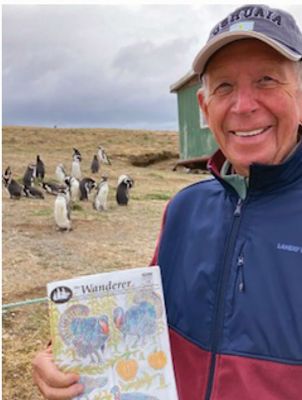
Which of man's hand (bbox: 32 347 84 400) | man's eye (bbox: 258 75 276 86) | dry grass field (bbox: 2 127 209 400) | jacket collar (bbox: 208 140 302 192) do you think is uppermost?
man's eye (bbox: 258 75 276 86)

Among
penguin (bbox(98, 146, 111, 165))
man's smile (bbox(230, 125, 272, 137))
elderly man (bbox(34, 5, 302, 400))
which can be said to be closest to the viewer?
elderly man (bbox(34, 5, 302, 400))

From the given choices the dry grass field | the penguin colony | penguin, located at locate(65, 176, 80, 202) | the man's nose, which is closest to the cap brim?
the man's nose

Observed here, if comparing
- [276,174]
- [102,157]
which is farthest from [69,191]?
[276,174]

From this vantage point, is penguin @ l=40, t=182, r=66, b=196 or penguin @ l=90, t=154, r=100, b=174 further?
penguin @ l=90, t=154, r=100, b=174

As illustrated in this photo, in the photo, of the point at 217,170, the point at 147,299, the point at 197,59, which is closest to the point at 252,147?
the point at 217,170

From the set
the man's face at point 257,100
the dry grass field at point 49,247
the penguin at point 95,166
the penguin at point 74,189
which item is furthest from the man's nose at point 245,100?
the penguin at point 95,166

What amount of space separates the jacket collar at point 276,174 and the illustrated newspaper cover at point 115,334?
1.03 feet

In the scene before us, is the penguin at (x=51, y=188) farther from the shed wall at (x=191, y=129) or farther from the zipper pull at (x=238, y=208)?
the zipper pull at (x=238, y=208)

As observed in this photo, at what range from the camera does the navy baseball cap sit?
128 centimetres

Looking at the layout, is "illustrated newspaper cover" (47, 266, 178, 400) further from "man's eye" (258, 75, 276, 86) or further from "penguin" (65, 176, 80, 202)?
"penguin" (65, 176, 80, 202)

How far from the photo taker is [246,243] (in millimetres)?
1309

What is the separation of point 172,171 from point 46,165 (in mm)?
4982

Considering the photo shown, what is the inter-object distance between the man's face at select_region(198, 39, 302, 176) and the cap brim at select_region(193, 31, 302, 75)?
21 mm

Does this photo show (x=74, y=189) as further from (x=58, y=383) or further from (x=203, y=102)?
(x=58, y=383)
